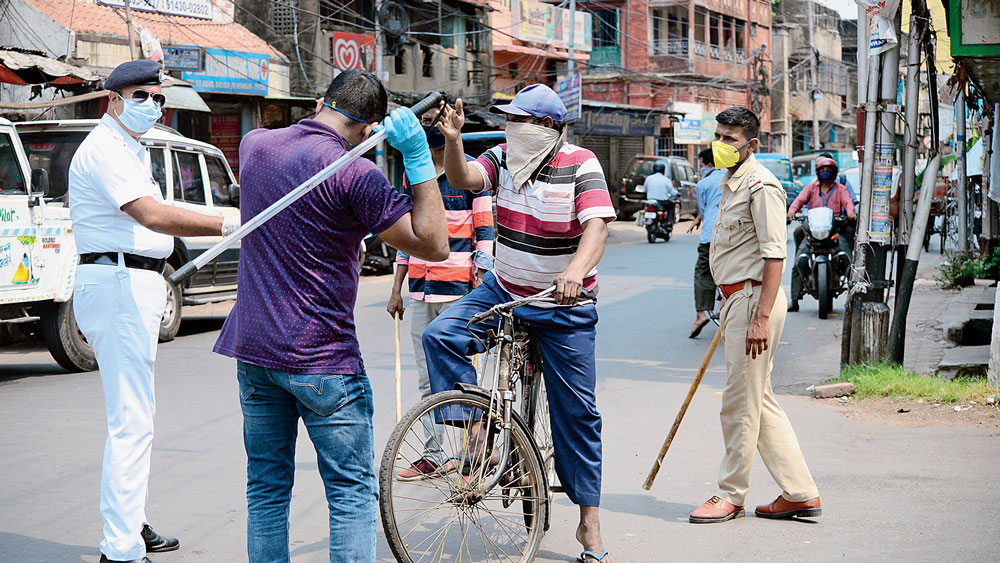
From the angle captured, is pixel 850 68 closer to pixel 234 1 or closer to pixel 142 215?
pixel 234 1

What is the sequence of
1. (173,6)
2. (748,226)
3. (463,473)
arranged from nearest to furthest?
(463,473) → (748,226) → (173,6)

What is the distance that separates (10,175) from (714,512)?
6.91 meters

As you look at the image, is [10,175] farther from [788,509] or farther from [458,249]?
[788,509]

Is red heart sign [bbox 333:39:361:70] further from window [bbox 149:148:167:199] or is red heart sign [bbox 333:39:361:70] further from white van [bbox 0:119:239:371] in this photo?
white van [bbox 0:119:239:371]

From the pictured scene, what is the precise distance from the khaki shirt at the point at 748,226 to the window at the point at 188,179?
8325 millimetres

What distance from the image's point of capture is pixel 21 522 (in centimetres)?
496

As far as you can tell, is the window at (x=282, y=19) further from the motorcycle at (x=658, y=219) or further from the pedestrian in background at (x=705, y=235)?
the pedestrian in background at (x=705, y=235)

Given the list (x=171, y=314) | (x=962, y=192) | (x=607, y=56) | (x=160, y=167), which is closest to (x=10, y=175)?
(x=171, y=314)

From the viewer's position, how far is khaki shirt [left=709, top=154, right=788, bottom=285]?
497 cm

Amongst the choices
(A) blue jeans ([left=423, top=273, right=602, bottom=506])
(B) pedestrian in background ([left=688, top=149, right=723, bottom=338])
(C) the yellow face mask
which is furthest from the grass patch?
(A) blue jeans ([left=423, top=273, right=602, bottom=506])

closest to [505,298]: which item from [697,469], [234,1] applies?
[697,469]

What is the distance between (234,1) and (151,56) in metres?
9.79

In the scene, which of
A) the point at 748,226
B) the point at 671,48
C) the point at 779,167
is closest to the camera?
the point at 748,226

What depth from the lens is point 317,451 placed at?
3.34 meters
